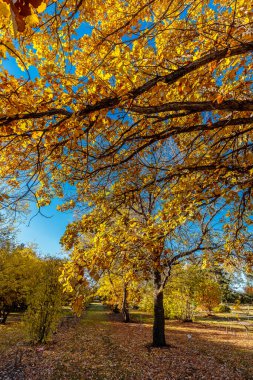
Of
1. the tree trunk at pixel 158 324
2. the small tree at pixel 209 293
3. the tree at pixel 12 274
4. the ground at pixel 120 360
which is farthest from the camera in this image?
the small tree at pixel 209 293

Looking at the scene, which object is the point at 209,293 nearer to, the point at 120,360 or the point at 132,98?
the point at 120,360

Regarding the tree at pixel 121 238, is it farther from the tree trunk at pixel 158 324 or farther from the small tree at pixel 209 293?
the small tree at pixel 209 293

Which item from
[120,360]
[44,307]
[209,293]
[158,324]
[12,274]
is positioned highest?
[12,274]

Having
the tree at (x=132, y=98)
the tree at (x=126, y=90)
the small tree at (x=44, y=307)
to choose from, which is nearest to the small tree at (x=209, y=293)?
the small tree at (x=44, y=307)

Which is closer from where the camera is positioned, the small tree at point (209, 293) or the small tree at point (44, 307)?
the small tree at point (44, 307)

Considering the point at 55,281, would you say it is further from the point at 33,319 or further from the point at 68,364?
the point at 68,364

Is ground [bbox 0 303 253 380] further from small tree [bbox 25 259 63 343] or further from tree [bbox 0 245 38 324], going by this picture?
tree [bbox 0 245 38 324]

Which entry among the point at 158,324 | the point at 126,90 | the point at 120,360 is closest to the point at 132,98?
the point at 126,90

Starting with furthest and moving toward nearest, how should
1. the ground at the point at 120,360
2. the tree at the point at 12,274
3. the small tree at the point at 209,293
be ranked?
1. the small tree at the point at 209,293
2. the tree at the point at 12,274
3. the ground at the point at 120,360

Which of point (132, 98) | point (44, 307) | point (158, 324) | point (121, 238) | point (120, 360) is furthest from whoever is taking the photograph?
point (44, 307)

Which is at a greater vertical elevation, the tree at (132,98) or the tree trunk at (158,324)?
the tree at (132,98)

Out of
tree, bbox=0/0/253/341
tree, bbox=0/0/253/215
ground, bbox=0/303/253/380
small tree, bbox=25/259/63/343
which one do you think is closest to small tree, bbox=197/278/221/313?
ground, bbox=0/303/253/380

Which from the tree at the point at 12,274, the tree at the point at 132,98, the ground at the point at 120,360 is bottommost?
the ground at the point at 120,360

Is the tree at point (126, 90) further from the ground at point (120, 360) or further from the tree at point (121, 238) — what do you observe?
the ground at point (120, 360)
